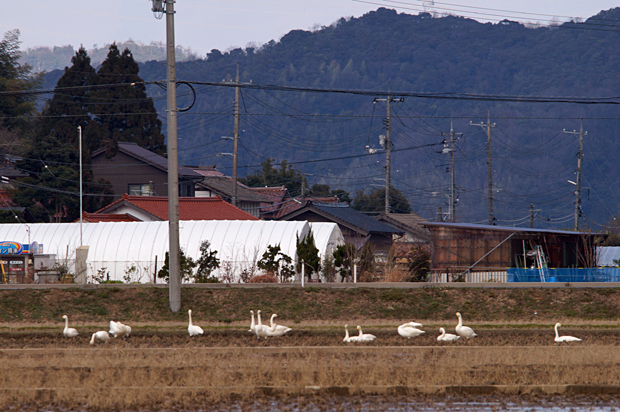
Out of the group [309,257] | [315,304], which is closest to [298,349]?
[315,304]

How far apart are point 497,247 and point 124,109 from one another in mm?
49364

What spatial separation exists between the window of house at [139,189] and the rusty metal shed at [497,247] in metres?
30.4

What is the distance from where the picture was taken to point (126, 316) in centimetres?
2412

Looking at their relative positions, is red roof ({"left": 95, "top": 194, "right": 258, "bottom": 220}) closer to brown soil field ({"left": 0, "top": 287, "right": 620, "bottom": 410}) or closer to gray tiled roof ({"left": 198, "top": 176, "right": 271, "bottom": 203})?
gray tiled roof ({"left": 198, "top": 176, "right": 271, "bottom": 203})

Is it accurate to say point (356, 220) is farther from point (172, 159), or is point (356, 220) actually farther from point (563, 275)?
point (172, 159)

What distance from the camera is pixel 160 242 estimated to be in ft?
113

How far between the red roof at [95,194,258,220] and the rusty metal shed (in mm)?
15203

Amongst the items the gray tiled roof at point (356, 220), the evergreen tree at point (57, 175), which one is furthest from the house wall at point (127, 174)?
the gray tiled roof at point (356, 220)

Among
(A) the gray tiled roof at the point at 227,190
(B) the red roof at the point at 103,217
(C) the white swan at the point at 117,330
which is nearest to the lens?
(C) the white swan at the point at 117,330

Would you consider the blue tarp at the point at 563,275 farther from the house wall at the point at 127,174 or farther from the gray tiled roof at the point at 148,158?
the house wall at the point at 127,174

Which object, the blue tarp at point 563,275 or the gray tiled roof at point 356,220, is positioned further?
the gray tiled roof at point 356,220

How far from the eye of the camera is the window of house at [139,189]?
60.2m

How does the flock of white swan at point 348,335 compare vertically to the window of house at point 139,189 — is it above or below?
below

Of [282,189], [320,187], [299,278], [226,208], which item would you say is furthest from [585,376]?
[320,187]
